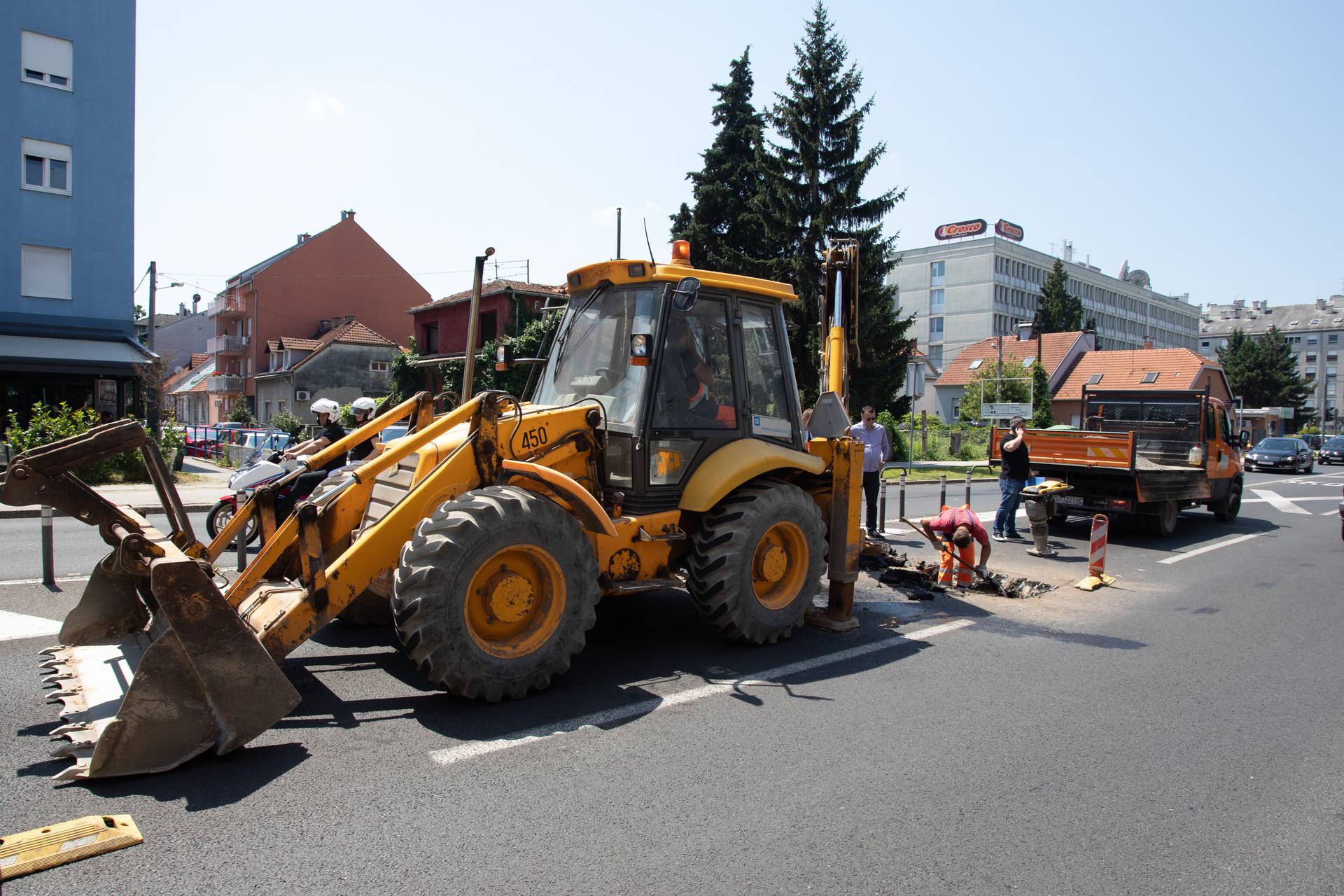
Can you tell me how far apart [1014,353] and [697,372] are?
5780cm

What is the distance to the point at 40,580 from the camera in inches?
305

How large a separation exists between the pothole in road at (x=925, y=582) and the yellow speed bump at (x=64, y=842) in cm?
673

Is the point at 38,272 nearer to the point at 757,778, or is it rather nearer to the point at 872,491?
the point at 872,491

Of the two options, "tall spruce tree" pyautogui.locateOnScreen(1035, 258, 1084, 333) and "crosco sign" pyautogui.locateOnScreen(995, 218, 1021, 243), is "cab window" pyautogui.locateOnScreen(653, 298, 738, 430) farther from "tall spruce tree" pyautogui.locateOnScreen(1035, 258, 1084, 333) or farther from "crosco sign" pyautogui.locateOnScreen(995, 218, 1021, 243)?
"crosco sign" pyautogui.locateOnScreen(995, 218, 1021, 243)

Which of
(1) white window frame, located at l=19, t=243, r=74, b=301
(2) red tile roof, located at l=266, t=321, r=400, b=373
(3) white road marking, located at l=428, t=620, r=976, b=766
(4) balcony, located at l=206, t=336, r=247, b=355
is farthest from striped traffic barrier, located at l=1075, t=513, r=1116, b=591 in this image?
(4) balcony, located at l=206, t=336, r=247, b=355

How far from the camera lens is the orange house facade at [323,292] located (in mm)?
48438

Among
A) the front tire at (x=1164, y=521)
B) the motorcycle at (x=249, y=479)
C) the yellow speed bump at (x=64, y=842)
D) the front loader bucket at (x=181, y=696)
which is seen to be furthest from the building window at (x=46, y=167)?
the front tire at (x=1164, y=521)

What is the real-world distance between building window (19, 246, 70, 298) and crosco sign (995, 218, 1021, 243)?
7597cm

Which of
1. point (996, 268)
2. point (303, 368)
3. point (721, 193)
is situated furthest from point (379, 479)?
point (996, 268)

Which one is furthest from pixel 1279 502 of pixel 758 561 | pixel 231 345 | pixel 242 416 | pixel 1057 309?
pixel 1057 309

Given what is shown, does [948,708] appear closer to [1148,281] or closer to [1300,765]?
[1300,765]

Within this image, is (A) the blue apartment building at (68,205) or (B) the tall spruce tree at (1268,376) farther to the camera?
(B) the tall spruce tree at (1268,376)

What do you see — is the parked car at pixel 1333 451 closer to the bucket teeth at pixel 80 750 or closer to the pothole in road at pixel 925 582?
the pothole in road at pixel 925 582

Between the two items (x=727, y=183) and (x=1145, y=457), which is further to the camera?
(x=727, y=183)
